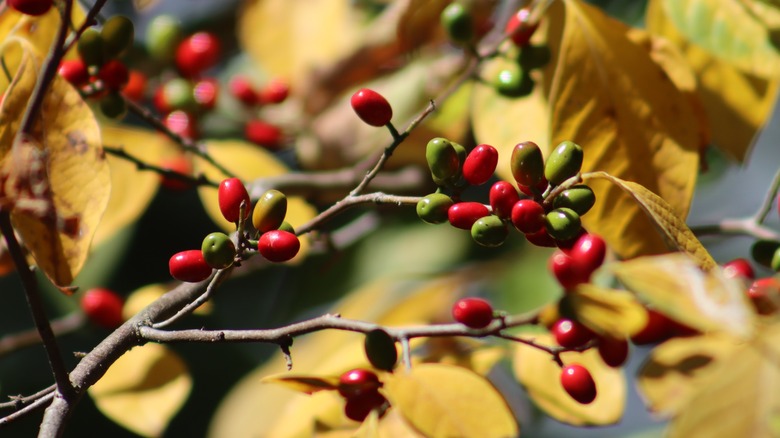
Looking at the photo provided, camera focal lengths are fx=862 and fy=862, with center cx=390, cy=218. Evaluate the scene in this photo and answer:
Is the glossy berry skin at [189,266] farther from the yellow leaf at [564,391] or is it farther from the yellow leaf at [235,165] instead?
the yellow leaf at [235,165]

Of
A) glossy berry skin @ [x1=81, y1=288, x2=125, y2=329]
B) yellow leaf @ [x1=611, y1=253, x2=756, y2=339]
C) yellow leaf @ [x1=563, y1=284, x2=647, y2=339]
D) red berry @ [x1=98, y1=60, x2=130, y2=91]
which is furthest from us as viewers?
glossy berry skin @ [x1=81, y1=288, x2=125, y2=329]

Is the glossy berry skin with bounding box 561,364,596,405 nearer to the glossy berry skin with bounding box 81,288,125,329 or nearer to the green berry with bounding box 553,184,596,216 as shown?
the green berry with bounding box 553,184,596,216

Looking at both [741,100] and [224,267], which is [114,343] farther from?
[741,100]

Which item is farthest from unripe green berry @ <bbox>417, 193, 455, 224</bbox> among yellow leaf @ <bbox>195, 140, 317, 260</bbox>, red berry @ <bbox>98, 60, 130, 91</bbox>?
yellow leaf @ <bbox>195, 140, 317, 260</bbox>

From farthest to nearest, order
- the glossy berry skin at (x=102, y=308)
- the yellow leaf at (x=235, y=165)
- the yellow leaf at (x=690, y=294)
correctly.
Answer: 1. the yellow leaf at (x=235, y=165)
2. the glossy berry skin at (x=102, y=308)
3. the yellow leaf at (x=690, y=294)

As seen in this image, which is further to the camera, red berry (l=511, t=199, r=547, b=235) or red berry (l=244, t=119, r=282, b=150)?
red berry (l=244, t=119, r=282, b=150)

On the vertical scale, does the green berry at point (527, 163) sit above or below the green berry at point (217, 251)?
above

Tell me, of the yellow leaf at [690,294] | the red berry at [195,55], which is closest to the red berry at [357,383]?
the yellow leaf at [690,294]
